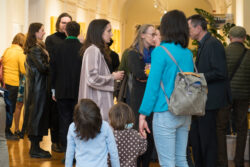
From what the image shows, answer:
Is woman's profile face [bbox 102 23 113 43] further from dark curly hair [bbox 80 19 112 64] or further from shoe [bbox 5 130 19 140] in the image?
shoe [bbox 5 130 19 140]

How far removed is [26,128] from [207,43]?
3358 millimetres

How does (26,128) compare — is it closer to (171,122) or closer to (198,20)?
(198,20)

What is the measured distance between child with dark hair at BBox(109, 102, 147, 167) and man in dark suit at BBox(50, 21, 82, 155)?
6.25ft

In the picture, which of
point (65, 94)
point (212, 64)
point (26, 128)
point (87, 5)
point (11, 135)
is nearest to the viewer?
point (212, 64)

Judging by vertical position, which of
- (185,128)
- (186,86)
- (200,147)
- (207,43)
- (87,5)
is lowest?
(200,147)

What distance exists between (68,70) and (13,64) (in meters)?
3.31

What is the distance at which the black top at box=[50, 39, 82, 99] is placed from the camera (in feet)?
20.9

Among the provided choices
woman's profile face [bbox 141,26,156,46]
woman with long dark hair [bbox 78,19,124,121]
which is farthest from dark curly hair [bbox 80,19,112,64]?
woman's profile face [bbox 141,26,156,46]

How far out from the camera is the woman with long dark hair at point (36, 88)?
6.99m

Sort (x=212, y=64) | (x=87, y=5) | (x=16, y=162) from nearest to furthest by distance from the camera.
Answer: (x=212, y=64) < (x=16, y=162) < (x=87, y=5)

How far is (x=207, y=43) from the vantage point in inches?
204

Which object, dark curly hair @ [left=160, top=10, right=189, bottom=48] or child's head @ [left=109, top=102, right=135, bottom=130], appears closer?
dark curly hair @ [left=160, top=10, right=189, bottom=48]

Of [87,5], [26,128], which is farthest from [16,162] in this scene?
[87,5]

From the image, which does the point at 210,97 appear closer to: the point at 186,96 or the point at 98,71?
the point at 98,71
